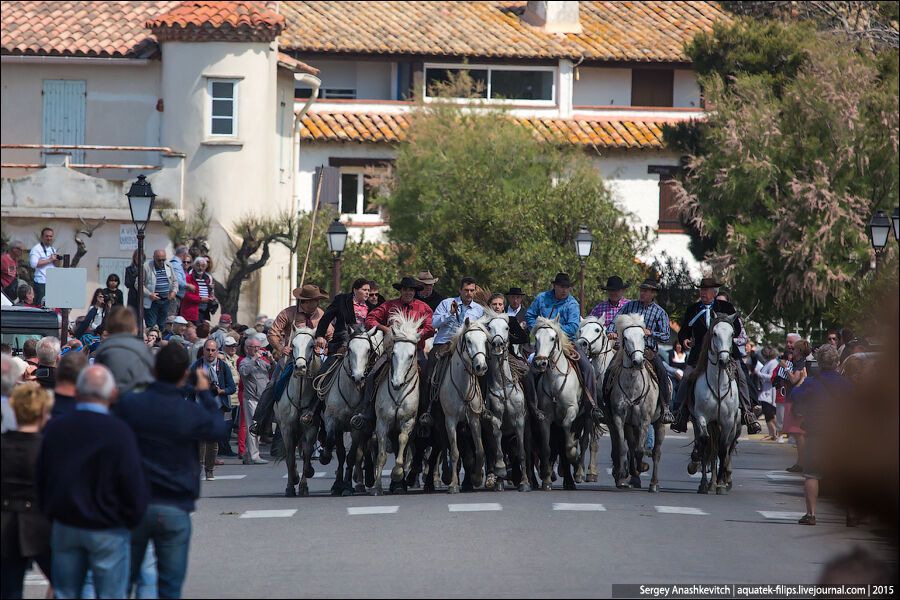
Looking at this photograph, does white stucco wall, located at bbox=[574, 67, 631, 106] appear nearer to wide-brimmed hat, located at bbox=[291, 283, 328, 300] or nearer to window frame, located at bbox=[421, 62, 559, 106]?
window frame, located at bbox=[421, 62, 559, 106]

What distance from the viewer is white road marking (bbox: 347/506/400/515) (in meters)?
18.0

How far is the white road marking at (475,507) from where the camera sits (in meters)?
18.0

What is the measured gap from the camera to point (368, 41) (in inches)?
2248

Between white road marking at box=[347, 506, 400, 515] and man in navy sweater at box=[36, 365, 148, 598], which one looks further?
white road marking at box=[347, 506, 400, 515]

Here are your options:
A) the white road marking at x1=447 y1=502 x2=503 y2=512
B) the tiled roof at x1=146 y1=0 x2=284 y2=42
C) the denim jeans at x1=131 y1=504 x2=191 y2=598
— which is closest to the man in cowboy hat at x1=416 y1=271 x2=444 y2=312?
the white road marking at x1=447 y1=502 x2=503 y2=512

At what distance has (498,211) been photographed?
4575cm

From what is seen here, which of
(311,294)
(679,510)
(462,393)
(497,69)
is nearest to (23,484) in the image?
(679,510)

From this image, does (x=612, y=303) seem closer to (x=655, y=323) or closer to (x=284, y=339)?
(x=655, y=323)

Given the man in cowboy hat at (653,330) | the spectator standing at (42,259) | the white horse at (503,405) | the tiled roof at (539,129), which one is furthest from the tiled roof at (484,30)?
the white horse at (503,405)

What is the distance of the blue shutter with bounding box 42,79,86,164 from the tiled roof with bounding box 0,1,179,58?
3.22ft

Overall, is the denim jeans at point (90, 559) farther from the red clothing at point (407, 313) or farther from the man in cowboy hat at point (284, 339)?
the red clothing at point (407, 313)

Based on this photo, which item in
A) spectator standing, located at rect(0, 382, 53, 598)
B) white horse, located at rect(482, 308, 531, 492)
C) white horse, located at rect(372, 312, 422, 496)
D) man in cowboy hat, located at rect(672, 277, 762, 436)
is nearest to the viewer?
spectator standing, located at rect(0, 382, 53, 598)

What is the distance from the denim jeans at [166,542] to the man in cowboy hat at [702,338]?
10754 millimetres

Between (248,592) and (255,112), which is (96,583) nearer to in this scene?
(248,592)
